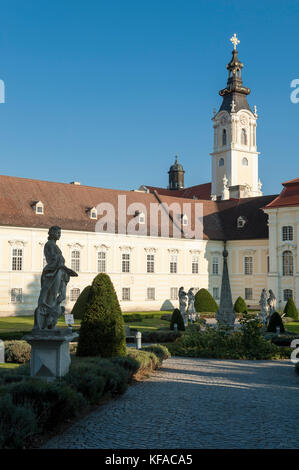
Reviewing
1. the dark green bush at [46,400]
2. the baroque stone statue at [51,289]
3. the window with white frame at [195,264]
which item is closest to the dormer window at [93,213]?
the window with white frame at [195,264]

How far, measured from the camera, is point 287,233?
133 ft

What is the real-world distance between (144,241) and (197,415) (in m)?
31.6

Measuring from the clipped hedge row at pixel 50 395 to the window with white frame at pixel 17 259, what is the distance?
941 inches

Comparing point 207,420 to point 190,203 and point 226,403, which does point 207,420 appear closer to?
point 226,403

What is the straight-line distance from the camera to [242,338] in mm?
18156

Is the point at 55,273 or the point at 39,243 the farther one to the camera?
the point at 39,243

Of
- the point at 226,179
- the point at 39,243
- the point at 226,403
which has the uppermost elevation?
the point at 226,179

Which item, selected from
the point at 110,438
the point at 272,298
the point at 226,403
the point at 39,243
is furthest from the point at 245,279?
the point at 110,438

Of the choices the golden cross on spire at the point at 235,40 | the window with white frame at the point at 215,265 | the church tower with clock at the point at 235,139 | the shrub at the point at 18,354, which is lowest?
the shrub at the point at 18,354

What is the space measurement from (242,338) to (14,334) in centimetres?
927

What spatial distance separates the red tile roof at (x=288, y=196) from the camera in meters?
40.0

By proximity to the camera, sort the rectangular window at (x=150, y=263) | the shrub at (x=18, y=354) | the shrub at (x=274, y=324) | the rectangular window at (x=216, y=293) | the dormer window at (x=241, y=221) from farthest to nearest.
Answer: the dormer window at (x=241, y=221), the rectangular window at (x=216, y=293), the rectangular window at (x=150, y=263), the shrub at (x=274, y=324), the shrub at (x=18, y=354)

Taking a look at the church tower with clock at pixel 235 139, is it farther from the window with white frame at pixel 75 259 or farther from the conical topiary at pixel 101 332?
the conical topiary at pixel 101 332

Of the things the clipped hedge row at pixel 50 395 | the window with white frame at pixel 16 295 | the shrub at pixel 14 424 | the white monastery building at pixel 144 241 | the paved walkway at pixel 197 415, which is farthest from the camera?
the white monastery building at pixel 144 241
